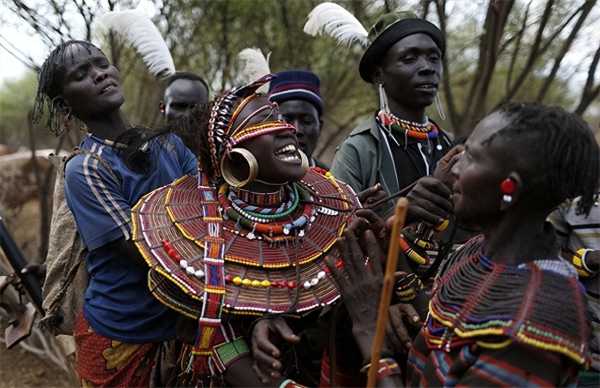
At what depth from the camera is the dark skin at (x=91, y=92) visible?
276cm

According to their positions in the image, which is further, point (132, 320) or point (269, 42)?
point (269, 42)

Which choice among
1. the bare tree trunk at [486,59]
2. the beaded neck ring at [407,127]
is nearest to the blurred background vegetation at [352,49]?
the bare tree trunk at [486,59]

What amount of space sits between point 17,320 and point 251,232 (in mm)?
2504

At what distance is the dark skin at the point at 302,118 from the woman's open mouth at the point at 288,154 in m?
1.36

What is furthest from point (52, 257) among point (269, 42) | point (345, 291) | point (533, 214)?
point (269, 42)

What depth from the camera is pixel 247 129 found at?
2244 millimetres

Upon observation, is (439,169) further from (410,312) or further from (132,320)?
(132,320)

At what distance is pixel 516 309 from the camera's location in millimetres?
1502

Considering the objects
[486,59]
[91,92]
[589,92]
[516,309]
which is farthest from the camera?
[486,59]

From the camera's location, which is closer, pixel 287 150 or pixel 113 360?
pixel 287 150

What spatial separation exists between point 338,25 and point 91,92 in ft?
4.66

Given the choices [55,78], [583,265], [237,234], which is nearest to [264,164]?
[237,234]

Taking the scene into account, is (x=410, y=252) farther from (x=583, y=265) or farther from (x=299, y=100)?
(x=299, y=100)

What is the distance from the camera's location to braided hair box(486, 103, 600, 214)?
1.54 metres
